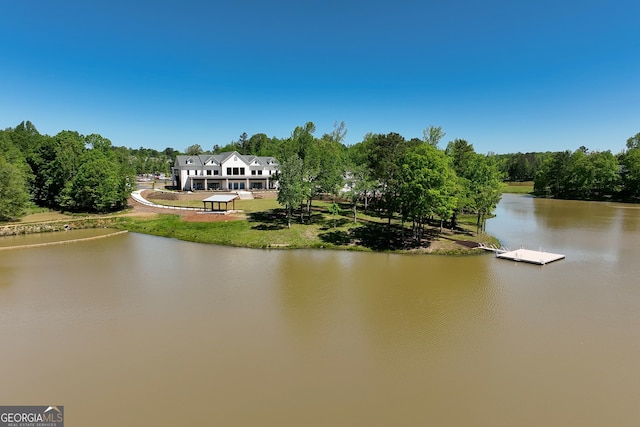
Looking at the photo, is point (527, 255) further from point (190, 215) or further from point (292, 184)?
point (190, 215)

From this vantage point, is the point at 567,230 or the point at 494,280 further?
the point at 567,230

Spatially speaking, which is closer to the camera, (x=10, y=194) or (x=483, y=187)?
(x=483, y=187)

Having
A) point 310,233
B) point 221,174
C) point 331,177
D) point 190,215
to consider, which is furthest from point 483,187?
point 221,174

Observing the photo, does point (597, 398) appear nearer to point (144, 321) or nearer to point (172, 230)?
point (144, 321)

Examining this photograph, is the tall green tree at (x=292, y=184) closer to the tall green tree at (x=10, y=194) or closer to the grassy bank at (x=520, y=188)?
the tall green tree at (x=10, y=194)

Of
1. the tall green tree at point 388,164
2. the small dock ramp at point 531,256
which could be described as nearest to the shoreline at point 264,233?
the small dock ramp at point 531,256

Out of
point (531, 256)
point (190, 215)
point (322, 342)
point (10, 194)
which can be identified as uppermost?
point (10, 194)

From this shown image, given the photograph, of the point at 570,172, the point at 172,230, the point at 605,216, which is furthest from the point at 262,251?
the point at 570,172
